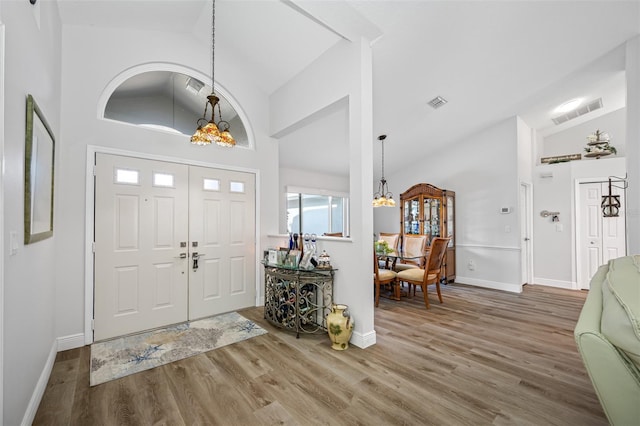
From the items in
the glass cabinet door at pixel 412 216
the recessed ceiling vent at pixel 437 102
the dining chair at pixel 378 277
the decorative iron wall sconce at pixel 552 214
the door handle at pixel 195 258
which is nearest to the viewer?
the door handle at pixel 195 258

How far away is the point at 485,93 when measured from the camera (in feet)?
14.2

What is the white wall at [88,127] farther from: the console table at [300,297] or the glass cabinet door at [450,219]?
the glass cabinet door at [450,219]

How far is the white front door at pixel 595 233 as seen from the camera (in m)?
4.92

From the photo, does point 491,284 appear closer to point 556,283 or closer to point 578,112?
point 556,283

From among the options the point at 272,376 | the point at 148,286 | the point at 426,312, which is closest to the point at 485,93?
the point at 426,312

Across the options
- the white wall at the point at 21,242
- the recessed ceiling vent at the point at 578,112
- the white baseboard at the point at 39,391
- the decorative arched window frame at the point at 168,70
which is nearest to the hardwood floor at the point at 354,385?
the white baseboard at the point at 39,391

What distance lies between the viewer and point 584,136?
17.9 ft

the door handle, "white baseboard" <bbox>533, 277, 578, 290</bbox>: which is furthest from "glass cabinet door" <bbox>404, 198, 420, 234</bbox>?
the door handle

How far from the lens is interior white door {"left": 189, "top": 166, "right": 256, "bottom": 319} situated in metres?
3.55

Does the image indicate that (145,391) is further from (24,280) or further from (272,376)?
(24,280)

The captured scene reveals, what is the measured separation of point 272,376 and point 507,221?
16.0 feet

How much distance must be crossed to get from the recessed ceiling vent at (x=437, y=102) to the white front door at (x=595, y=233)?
10.6 feet

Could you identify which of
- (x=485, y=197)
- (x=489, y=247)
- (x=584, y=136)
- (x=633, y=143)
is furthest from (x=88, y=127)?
(x=584, y=136)

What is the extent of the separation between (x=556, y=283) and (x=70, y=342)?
24.4 feet
